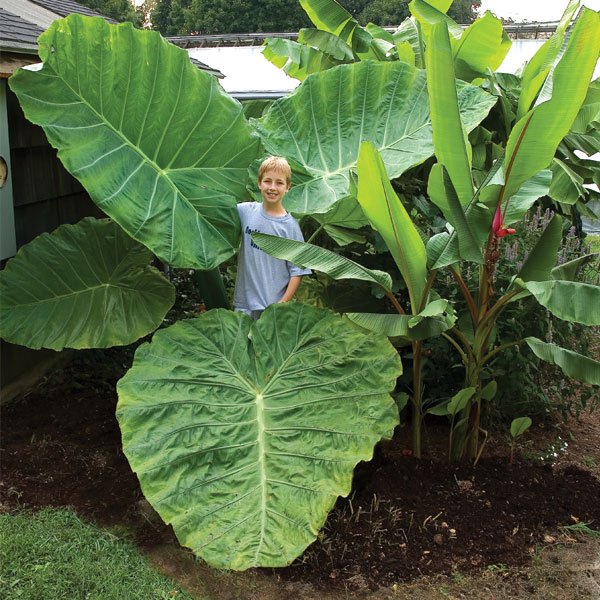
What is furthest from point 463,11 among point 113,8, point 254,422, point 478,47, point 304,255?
point 254,422

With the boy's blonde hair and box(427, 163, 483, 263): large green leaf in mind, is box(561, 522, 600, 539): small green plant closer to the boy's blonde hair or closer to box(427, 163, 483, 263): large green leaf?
box(427, 163, 483, 263): large green leaf

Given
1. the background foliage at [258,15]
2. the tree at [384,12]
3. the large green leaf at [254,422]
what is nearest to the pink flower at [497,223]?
the large green leaf at [254,422]

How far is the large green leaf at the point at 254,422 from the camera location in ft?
6.92

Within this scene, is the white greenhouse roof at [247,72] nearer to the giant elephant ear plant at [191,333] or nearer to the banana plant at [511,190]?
the giant elephant ear plant at [191,333]

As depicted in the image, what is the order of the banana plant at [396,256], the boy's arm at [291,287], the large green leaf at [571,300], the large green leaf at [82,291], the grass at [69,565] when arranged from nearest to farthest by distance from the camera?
1. the grass at [69,565]
2. the large green leaf at [571,300]
3. the banana plant at [396,256]
4. the boy's arm at [291,287]
5. the large green leaf at [82,291]

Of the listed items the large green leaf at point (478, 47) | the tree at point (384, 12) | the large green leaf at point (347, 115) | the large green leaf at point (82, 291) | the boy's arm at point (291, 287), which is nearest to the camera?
the boy's arm at point (291, 287)

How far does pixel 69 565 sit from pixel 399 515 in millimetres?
1146

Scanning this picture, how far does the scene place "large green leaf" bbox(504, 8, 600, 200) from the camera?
2205mm

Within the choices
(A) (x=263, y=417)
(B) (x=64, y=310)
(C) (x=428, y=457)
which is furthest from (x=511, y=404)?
(B) (x=64, y=310)

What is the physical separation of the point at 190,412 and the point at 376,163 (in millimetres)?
1012

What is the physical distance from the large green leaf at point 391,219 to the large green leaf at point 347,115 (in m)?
0.73

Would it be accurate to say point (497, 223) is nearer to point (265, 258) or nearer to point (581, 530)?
point (265, 258)

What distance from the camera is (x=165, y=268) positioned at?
5086 millimetres

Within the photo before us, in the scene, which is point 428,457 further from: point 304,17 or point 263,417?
point 304,17
